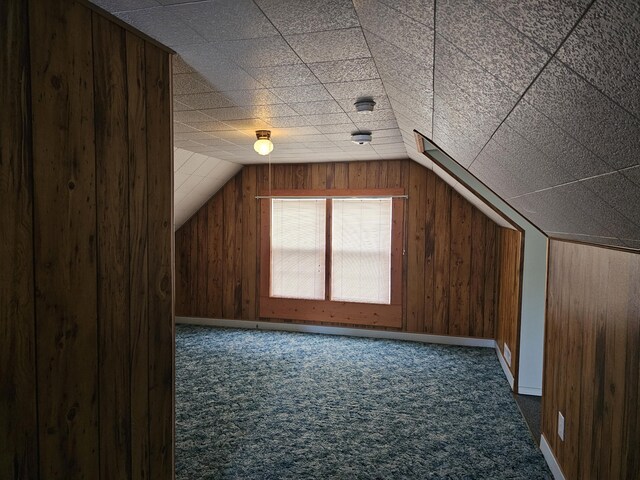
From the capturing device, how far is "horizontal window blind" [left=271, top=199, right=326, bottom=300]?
510 cm

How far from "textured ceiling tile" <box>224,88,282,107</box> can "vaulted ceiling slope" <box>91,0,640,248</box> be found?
0.04 feet

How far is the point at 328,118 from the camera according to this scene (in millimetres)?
2848

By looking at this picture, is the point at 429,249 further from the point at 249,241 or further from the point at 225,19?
the point at 225,19

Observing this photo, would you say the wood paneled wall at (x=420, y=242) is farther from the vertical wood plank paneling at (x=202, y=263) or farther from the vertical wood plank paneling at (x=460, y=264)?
the vertical wood plank paneling at (x=202, y=263)

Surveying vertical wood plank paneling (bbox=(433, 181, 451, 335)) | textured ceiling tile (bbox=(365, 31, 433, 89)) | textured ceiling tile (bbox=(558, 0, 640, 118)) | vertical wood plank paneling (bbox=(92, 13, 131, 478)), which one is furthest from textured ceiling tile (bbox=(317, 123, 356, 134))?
textured ceiling tile (bbox=(558, 0, 640, 118))

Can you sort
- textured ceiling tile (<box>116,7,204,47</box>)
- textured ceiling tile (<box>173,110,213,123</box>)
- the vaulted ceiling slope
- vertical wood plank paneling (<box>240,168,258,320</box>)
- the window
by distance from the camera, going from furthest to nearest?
vertical wood plank paneling (<box>240,168,258,320</box>), the window, textured ceiling tile (<box>173,110,213,123</box>), textured ceiling tile (<box>116,7,204,47</box>), the vaulted ceiling slope

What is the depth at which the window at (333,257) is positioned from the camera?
488 centimetres

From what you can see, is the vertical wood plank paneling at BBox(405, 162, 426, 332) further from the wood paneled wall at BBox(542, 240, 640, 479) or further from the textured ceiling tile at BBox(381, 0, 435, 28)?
the textured ceiling tile at BBox(381, 0, 435, 28)

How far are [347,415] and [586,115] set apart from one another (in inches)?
105

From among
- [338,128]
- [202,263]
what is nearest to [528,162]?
[338,128]

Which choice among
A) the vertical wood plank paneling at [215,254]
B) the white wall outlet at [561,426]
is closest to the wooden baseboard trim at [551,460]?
the white wall outlet at [561,426]

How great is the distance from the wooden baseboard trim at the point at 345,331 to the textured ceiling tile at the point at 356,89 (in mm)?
3142

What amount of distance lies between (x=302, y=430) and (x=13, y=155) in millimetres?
2264

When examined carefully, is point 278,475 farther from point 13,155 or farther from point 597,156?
point 597,156
